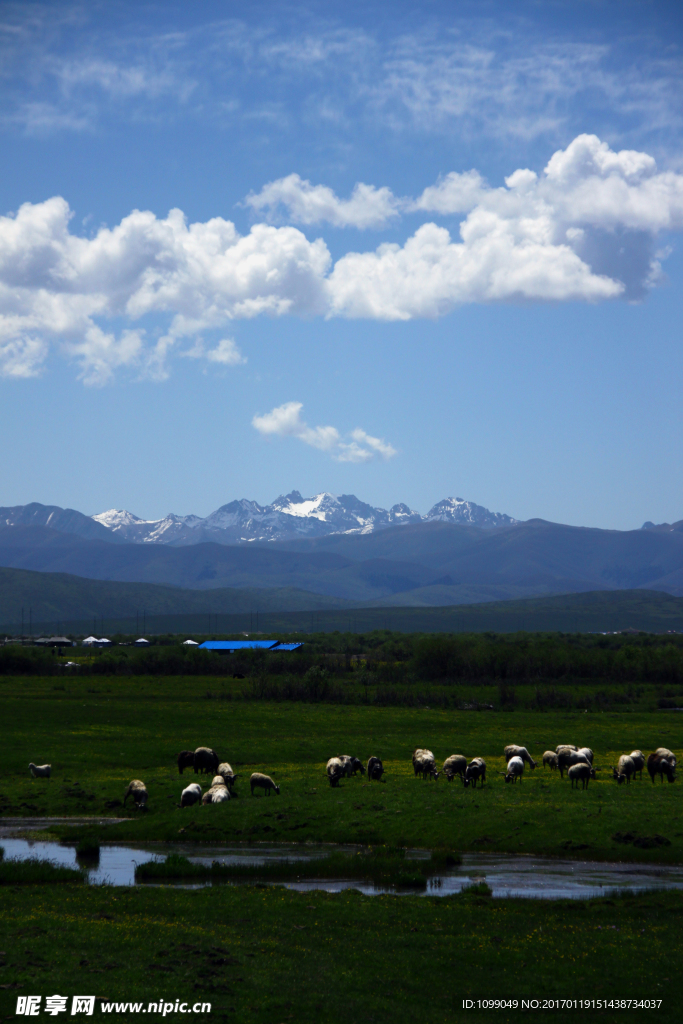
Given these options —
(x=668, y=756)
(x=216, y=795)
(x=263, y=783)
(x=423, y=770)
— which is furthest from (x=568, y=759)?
(x=216, y=795)

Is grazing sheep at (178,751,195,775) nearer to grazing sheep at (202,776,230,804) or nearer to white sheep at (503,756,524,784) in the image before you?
grazing sheep at (202,776,230,804)

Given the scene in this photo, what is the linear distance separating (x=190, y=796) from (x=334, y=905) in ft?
49.7

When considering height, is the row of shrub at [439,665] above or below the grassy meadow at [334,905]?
below

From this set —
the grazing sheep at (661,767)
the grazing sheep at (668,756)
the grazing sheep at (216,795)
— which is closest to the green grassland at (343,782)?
the grazing sheep at (216,795)

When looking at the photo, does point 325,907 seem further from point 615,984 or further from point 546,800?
point 546,800

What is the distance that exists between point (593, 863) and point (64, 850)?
1763cm

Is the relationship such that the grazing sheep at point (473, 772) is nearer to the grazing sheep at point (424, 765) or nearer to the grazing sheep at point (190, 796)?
the grazing sheep at point (424, 765)

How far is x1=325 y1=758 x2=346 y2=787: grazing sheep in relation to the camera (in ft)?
125

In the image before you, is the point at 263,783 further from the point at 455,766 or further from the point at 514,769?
the point at 514,769

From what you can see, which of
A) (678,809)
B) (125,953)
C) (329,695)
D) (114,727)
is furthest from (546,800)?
(329,695)

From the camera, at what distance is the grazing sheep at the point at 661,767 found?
39.8m

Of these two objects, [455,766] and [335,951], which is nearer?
[335,951]

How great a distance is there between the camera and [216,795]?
114 ft

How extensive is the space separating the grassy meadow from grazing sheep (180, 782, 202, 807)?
18.2 inches
